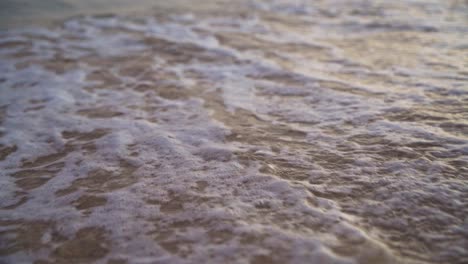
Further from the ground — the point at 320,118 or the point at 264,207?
the point at 320,118

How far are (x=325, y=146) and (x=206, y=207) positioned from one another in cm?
77

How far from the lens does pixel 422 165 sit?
1844 millimetres

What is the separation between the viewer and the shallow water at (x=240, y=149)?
4.92 feet

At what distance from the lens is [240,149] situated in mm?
2111

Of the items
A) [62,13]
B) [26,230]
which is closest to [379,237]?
[26,230]

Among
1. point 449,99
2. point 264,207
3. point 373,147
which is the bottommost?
point 264,207

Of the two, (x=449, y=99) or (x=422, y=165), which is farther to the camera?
(x=449, y=99)

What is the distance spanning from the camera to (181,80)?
313 cm

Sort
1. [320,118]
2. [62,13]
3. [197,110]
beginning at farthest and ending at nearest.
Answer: [62,13] → [197,110] → [320,118]

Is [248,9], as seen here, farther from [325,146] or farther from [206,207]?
[206,207]

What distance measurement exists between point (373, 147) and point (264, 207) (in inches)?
29.1

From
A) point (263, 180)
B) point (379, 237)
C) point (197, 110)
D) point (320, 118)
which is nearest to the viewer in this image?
point (379, 237)

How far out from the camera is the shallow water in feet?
4.92

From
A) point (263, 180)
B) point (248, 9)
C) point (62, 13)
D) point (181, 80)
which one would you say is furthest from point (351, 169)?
point (62, 13)
